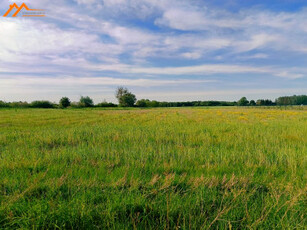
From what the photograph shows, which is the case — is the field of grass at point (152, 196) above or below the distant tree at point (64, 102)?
below

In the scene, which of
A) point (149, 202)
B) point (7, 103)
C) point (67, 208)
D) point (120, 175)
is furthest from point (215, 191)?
point (7, 103)

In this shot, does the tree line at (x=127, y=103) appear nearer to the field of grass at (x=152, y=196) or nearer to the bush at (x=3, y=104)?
the bush at (x=3, y=104)

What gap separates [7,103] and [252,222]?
8270cm

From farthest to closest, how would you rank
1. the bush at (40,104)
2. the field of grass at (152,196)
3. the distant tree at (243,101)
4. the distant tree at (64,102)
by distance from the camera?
the distant tree at (243,101), the distant tree at (64,102), the bush at (40,104), the field of grass at (152,196)

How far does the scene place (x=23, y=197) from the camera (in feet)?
7.63

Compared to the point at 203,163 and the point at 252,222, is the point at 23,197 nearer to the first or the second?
the point at 252,222

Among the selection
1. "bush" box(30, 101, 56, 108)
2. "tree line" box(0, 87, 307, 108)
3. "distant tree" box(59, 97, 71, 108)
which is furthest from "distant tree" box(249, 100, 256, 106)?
"bush" box(30, 101, 56, 108)

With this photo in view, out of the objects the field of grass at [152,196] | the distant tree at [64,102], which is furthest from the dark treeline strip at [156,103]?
the field of grass at [152,196]

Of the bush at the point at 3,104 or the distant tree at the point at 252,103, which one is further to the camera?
the distant tree at the point at 252,103

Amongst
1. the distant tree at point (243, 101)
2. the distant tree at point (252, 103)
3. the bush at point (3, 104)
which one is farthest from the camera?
the distant tree at point (243, 101)

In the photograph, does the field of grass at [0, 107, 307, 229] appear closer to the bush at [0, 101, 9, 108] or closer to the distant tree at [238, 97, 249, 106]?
the bush at [0, 101, 9, 108]

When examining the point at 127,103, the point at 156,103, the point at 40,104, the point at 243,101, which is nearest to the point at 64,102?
the point at 40,104

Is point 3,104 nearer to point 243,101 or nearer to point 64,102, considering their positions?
point 64,102

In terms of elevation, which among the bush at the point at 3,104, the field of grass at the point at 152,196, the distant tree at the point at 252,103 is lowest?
the field of grass at the point at 152,196
